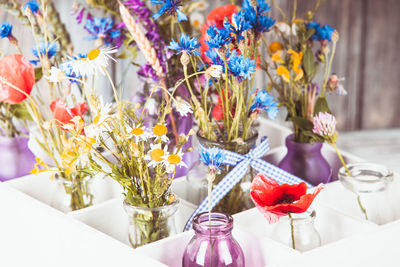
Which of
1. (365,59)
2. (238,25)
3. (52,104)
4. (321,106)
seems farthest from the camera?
(365,59)

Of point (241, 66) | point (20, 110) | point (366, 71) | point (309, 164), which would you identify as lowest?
point (366, 71)

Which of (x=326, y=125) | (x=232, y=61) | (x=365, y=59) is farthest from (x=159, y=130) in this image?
(x=365, y=59)

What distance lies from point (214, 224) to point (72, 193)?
1.04 feet

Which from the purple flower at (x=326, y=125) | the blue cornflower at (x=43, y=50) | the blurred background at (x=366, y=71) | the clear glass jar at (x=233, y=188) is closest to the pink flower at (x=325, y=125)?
the purple flower at (x=326, y=125)

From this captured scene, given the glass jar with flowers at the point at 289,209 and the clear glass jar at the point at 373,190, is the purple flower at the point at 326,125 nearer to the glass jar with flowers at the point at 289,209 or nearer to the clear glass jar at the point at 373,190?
the clear glass jar at the point at 373,190

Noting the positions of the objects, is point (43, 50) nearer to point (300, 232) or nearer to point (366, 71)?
point (300, 232)

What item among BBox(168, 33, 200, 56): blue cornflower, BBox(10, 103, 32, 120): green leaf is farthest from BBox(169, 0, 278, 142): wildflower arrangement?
BBox(10, 103, 32, 120): green leaf

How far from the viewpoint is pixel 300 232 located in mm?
814

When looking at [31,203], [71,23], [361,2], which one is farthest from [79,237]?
[361,2]

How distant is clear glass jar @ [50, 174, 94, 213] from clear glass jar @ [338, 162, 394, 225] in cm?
39

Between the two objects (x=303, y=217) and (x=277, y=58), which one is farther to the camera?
(x=277, y=58)

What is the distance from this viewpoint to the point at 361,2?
6.68 ft

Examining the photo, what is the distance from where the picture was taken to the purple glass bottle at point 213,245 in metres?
0.72

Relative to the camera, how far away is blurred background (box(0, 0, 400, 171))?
1992 mm
